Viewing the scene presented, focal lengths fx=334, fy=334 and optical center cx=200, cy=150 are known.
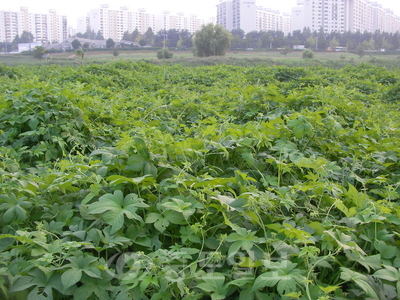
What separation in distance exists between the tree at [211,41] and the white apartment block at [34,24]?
76.8 m

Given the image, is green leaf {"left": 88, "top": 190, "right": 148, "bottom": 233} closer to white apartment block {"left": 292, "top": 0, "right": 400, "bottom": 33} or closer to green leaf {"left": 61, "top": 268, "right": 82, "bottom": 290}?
green leaf {"left": 61, "top": 268, "right": 82, "bottom": 290}

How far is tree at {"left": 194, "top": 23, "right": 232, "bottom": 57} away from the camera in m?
35.3

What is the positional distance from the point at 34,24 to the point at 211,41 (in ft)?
307

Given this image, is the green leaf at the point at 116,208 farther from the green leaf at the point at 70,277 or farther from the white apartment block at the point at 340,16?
the white apartment block at the point at 340,16

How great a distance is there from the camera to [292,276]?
1.15 m

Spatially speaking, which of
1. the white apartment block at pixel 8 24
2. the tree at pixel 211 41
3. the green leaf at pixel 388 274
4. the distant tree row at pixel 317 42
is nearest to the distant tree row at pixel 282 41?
the distant tree row at pixel 317 42

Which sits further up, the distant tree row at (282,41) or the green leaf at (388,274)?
the distant tree row at (282,41)

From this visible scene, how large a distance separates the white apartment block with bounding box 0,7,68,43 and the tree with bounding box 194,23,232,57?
7677 cm

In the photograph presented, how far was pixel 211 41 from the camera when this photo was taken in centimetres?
3494

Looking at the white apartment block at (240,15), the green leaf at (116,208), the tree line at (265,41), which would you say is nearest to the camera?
the green leaf at (116,208)

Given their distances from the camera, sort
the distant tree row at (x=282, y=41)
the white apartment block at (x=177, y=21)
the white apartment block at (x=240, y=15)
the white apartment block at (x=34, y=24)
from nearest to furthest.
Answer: the distant tree row at (x=282, y=41) < the white apartment block at (x=240, y=15) < the white apartment block at (x=34, y=24) < the white apartment block at (x=177, y=21)

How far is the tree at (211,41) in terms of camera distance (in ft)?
116

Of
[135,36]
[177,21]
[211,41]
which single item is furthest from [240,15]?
[211,41]

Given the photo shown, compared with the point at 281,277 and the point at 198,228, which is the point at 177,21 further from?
the point at 281,277
